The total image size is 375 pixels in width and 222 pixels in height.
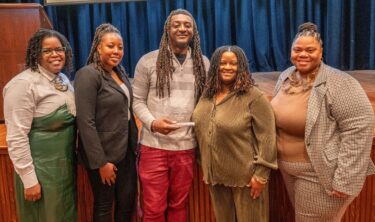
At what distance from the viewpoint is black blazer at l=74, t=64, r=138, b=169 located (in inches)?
61.7

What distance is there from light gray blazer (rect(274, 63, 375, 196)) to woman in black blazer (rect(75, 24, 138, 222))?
0.78 m

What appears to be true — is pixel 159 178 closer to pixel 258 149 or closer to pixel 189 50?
pixel 258 149

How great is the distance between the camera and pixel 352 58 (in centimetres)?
484

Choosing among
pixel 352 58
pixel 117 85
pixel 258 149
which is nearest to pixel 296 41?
Answer: pixel 258 149

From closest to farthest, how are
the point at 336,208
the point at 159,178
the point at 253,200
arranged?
the point at 336,208 → the point at 253,200 → the point at 159,178

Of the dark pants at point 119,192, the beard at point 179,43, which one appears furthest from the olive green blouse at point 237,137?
the dark pants at point 119,192

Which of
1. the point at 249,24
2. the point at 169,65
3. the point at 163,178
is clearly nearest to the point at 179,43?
the point at 169,65

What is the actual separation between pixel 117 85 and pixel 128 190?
487 millimetres

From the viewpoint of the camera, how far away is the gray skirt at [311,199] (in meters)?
1.49

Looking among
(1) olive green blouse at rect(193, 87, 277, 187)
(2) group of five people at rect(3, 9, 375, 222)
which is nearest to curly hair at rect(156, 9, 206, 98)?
(2) group of five people at rect(3, 9, 375, 222)

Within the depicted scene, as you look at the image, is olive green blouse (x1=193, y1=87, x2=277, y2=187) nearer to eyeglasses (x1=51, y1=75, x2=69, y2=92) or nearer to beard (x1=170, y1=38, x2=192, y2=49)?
beard (x1=170, y1=38, x2=192, y2=49)

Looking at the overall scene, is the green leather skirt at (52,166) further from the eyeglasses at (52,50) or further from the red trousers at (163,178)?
the red trousers at (163,178)

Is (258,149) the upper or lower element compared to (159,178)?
upper

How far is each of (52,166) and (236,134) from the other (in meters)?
0.78
